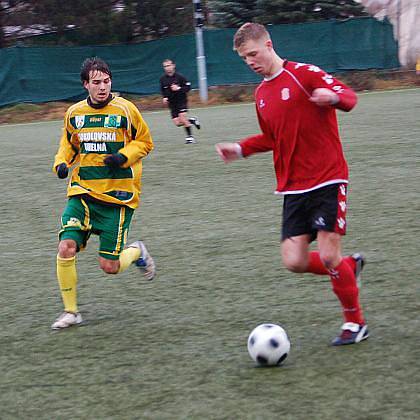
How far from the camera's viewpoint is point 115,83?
2878 cm

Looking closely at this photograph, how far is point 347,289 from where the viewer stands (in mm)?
4723

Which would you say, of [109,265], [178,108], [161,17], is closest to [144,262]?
[109,265]

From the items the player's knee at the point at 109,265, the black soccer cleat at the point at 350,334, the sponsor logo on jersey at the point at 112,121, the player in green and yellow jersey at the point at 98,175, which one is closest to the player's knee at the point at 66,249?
the player in green and yellow jersey at the point at 98,175

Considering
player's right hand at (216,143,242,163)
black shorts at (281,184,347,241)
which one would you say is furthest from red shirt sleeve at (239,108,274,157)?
black shorts at (281,184,347,241)

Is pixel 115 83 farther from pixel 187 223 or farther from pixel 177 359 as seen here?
pixel 177 359

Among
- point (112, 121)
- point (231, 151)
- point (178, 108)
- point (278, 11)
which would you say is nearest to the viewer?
point (231, 151)

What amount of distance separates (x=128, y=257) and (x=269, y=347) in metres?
1.78

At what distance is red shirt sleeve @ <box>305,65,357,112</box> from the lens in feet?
14.9

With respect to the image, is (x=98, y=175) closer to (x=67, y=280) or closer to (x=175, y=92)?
(x=67, y=280)

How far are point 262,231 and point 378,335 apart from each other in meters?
3.31

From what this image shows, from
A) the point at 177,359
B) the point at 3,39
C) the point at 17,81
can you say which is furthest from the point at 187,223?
→ the point at 3,39

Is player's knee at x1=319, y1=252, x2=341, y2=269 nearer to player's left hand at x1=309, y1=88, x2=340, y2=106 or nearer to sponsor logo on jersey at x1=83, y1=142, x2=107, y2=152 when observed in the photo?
player's left hand at x1=309, y1=88, x2=340, y2=106

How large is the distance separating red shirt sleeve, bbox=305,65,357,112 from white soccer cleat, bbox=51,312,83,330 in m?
2.17

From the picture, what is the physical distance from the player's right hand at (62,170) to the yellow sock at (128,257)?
697 millimetres
